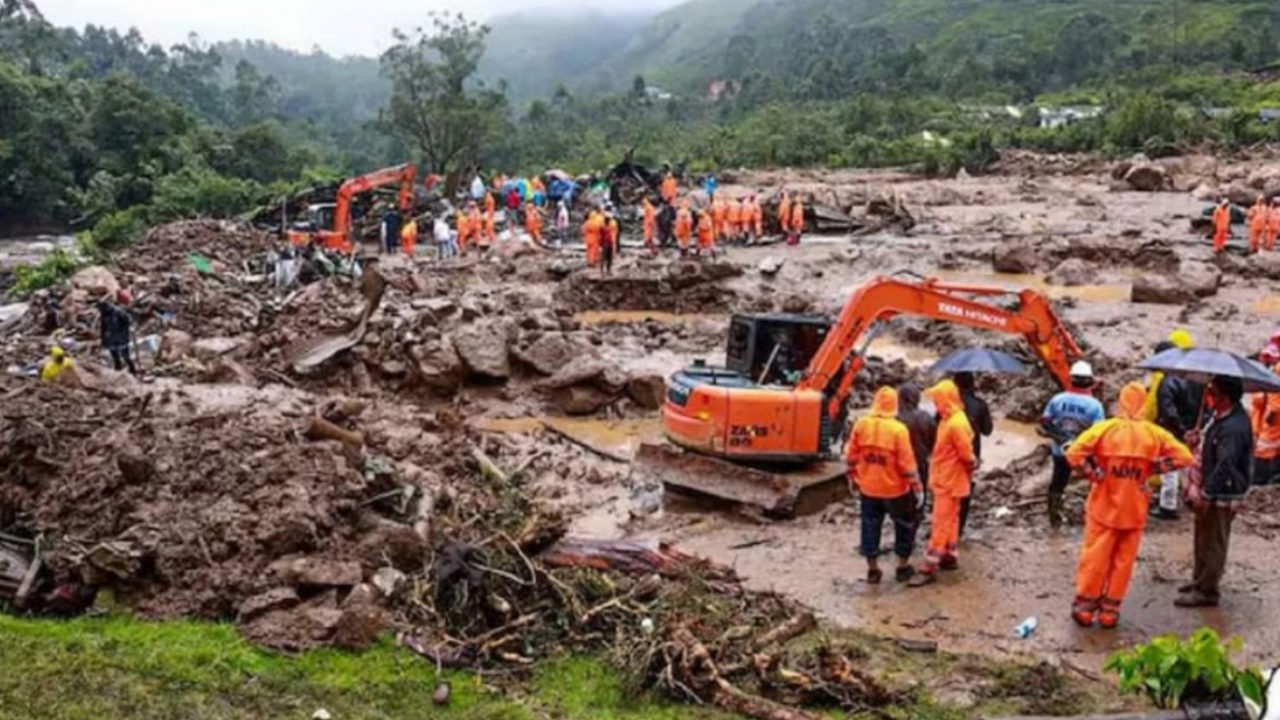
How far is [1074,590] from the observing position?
30.8 feet

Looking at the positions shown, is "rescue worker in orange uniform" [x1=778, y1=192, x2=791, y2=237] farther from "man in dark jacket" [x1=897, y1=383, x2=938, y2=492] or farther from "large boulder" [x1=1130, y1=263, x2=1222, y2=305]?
"man in dark jacket" [x1=897, y1=383, x2=938, y2=492]

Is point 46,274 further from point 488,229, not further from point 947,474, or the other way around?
point 947,474

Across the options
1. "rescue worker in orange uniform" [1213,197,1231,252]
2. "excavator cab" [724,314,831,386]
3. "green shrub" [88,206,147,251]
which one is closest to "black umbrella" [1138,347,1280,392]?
"excavator cab" [724,314,831,386]

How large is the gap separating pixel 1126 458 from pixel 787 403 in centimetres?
392

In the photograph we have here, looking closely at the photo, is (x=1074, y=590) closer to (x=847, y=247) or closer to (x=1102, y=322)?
(x=1102, y=322)

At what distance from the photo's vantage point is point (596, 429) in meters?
16.1

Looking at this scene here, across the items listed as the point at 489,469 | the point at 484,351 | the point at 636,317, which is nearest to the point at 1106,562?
the point at 489,469

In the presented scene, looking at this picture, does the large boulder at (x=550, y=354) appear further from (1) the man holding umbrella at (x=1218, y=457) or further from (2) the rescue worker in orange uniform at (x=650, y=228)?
(2) the rescue worker in orange uniform at (x=650, y=228)

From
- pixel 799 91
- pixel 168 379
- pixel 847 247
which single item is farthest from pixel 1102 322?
pixel 799 91

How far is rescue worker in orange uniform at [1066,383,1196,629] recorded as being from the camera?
808cm

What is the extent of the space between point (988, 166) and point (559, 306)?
96.2ft

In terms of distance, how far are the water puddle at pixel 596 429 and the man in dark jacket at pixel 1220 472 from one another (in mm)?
7477

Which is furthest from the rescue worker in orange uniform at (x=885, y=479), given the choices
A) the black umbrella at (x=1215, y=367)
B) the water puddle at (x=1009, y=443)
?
the water puddle at (x=1009, y=443)

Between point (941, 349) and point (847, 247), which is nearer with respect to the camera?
point (941, 349)
